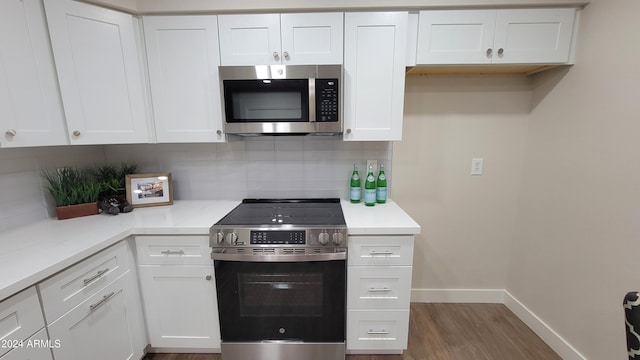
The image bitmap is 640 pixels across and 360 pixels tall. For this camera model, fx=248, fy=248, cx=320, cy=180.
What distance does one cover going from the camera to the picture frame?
1735 mm

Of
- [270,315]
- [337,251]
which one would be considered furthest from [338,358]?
[337,251]

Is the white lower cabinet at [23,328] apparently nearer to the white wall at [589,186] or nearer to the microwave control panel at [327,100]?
the microwave control panel at [327,100]

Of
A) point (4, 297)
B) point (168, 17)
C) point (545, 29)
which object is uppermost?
point (168, 17)

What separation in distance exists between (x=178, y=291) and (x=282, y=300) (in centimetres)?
62

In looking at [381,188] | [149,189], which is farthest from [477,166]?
[149,189]

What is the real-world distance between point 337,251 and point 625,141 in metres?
1.54

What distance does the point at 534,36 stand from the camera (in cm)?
146

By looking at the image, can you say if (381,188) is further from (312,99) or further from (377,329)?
(377,329)

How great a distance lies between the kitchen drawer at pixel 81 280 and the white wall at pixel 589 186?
8.50ft

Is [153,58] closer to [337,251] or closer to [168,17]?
[168,17]

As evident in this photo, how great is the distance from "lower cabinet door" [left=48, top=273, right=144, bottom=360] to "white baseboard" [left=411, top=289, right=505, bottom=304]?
2.00 meters

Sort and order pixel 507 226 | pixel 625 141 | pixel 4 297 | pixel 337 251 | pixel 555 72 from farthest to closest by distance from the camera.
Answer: pixel 507 226, pixel 555 72, pixel 337 251, pixel 625 141, pixel 4 297

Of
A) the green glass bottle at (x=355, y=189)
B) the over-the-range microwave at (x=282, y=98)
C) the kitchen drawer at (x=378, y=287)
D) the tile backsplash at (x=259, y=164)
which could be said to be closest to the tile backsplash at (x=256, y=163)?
the tile backsplash at (x=259, y=164)

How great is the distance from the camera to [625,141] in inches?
48.6
